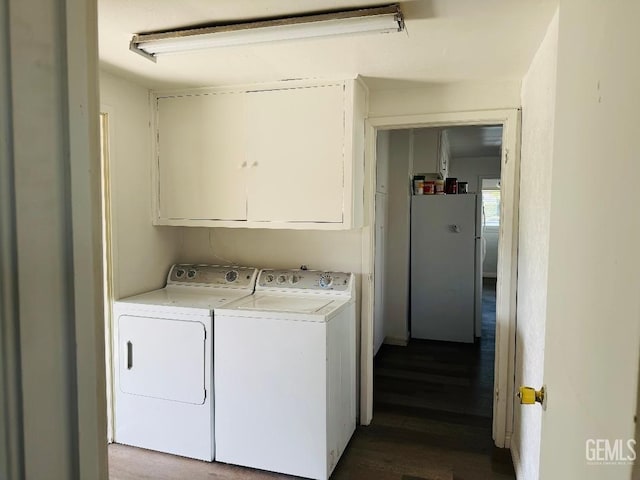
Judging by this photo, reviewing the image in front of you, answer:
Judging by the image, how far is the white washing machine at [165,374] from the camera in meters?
2.42

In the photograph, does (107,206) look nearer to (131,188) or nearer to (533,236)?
(131,188)

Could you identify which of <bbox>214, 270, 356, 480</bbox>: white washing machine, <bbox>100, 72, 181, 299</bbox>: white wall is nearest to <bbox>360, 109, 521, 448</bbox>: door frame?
<bbox>214, 270, 356, 480</bbox>: white washing machine

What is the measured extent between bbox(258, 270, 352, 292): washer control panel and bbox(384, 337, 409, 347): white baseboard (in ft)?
6.68

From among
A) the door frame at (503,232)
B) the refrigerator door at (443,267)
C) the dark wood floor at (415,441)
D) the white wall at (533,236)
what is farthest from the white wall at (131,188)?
the refrigerator door at (443,267)

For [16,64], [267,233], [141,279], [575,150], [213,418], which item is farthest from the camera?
[267,233]

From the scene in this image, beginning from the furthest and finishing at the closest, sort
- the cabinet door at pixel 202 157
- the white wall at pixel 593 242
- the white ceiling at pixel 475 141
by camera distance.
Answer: the white ceiling at pixel 475 141 → the cabinet door at pixel 202 157 → the white wall at pixel 593 242

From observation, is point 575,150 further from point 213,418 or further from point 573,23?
point 213,418

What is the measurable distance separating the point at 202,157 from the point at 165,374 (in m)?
1.38

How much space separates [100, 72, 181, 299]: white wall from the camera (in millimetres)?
2549

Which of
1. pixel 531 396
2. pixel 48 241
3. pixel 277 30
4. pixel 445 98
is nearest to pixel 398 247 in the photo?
pixel 445 98

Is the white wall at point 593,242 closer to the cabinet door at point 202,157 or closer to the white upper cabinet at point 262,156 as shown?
the white upper cabinet at point 262,156

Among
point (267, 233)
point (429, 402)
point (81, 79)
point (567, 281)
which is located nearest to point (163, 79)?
point (267, 233)

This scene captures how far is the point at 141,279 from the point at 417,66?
7.14 ft

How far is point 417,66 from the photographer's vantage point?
225 cm
